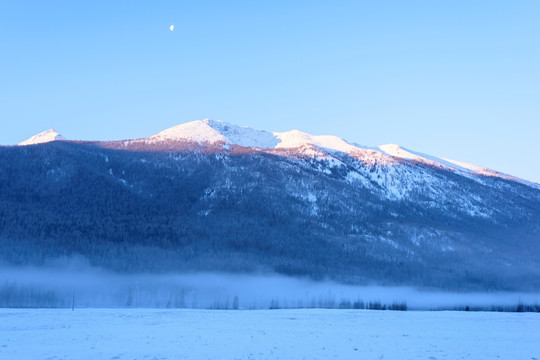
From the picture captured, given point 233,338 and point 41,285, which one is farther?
point 41,285

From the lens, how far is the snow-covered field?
4359 centimetres

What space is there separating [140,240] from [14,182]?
49.2 metres

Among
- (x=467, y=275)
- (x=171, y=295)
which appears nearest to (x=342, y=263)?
(x=467, y=275)

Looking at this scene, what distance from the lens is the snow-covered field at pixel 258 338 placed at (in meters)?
43.6

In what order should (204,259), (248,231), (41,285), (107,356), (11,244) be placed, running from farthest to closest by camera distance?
(248,231), (204,259), (11,244), (41,285), (107,356)

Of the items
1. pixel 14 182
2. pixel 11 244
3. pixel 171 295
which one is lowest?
pixel 171 295

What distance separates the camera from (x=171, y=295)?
150250 millimetres

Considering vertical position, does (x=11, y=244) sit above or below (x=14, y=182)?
below

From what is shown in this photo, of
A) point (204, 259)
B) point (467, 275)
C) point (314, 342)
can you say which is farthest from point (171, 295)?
point (314, 342)

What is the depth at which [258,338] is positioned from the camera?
2061 inches

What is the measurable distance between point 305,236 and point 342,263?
51.8 ft

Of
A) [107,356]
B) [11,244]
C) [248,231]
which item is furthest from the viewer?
[248,231]

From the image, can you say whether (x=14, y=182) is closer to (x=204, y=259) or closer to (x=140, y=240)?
(x=140, y=240)

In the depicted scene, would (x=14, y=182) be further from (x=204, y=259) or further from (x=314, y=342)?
(x=314, y=342)
